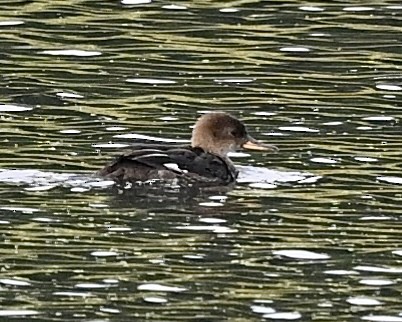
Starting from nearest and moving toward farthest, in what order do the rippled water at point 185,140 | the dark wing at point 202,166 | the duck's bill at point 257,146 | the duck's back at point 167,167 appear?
the rippled water at point 185,140
the duck's back at point 167,167
the dark wing at point 202,166
the duck's bill at point 257,146

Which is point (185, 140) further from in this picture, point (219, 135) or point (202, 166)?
point (202, 166)

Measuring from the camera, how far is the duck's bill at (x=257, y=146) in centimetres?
1756

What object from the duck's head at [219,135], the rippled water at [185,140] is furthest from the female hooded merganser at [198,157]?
the rippled water at [185,140]

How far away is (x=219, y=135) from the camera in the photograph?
58.5ft

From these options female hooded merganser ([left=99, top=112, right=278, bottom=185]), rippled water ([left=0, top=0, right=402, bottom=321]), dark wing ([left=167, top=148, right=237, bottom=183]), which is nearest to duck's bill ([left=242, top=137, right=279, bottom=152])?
female hooded merganser ([left=99, top=112, right=278, bottom=185])

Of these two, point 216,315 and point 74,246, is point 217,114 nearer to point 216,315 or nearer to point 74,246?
point 74,246

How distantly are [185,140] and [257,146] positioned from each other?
50.6 inches

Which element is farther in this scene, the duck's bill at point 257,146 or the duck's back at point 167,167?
the duck's bill at point 257,146

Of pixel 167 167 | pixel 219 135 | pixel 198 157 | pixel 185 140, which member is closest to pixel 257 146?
pixel 219 135

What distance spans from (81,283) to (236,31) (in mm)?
11391

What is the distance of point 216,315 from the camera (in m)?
12.2

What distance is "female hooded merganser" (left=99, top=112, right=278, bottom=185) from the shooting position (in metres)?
16.3

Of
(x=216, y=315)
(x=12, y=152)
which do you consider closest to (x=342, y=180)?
(x=12, y=152)

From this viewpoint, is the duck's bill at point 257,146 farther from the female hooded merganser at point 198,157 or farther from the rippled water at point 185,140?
the rippled water at point 185,140
